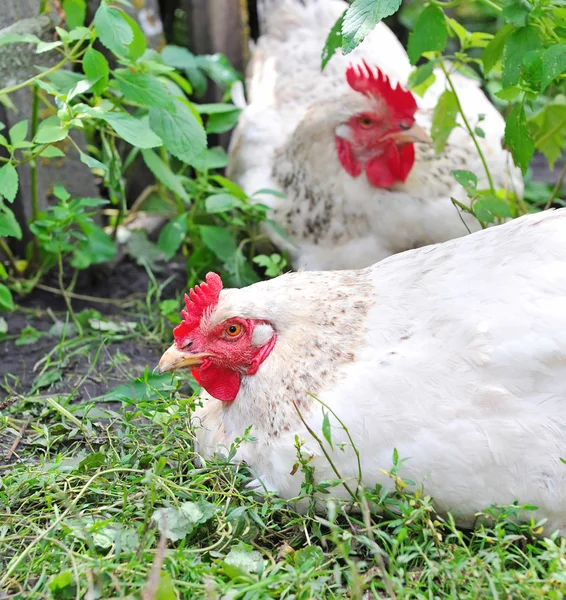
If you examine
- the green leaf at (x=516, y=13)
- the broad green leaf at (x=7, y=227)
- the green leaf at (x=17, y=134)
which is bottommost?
the broad green leaf at (x=7, y=227)

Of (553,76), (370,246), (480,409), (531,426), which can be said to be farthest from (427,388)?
(370,246)

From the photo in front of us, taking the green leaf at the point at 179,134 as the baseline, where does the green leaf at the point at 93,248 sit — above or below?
below

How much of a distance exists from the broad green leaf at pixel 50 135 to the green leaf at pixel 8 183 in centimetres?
16

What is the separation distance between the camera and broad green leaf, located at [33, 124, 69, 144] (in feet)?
7.68

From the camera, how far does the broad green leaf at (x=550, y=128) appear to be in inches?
121

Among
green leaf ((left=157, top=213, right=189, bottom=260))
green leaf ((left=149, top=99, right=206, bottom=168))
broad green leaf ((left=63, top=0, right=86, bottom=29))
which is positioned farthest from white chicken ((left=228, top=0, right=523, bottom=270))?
broad green leaf ((left=63, top=0, right=86, bottom=29))

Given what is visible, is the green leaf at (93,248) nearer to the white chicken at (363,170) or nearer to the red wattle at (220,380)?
the white chicken at (363,170)

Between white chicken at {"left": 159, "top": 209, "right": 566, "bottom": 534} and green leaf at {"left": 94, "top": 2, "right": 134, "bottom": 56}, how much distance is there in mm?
846

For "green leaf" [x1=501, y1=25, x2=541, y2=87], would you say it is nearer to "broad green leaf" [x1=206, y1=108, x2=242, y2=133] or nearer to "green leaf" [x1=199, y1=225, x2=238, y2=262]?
"green leaf" [x1=199, y1=225, x2=238, y2=262]

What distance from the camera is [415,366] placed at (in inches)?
78.0

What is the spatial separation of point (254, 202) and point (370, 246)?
0.55m

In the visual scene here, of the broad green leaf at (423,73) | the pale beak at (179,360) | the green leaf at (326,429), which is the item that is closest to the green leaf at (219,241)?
the broad green leaf at (423,73)

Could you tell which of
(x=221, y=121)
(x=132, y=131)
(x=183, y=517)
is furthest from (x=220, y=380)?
(x=221, y=121)

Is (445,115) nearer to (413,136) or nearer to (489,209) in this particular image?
(413,136)
